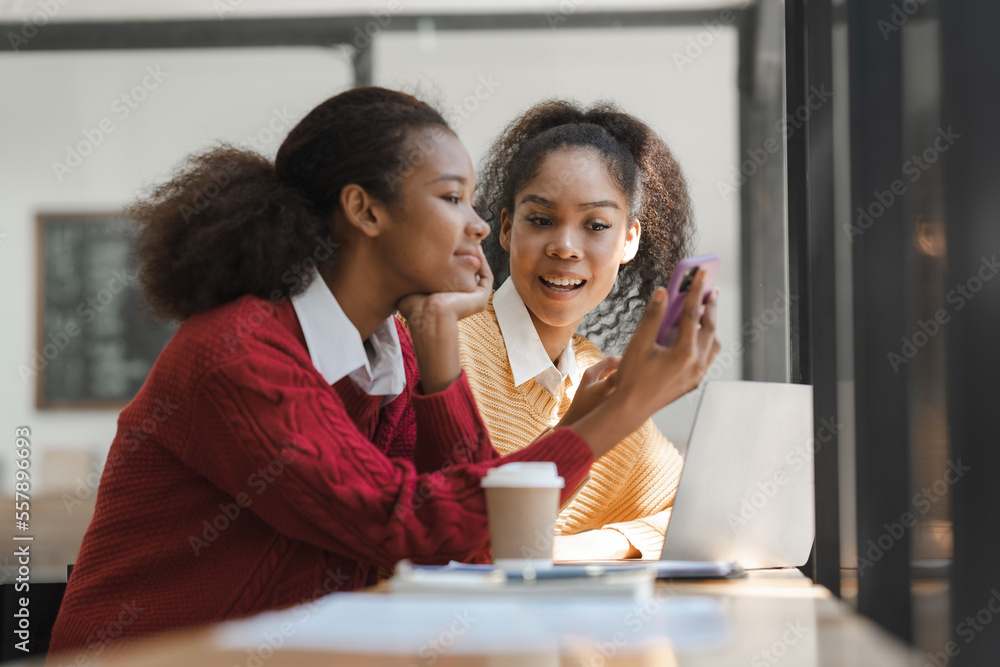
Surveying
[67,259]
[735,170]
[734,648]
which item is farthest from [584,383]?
[67,259]

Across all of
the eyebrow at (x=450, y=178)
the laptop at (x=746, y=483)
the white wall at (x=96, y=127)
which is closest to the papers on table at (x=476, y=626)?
the laptop at (x=746, y=483)

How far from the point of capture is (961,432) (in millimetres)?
883

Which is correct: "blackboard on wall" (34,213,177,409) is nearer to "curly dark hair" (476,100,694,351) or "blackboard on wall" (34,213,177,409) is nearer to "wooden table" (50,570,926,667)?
"curly dark hair" (476,100,694,351)

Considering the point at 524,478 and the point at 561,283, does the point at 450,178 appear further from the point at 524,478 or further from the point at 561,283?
the point at 561,283

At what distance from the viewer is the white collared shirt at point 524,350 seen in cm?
174

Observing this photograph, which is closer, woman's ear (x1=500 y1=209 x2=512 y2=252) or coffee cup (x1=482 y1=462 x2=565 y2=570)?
coffee cup (x1=482 y1=462 x2=565 y2=570)

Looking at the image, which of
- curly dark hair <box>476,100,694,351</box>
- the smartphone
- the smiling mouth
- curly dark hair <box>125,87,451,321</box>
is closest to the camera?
the smartphone

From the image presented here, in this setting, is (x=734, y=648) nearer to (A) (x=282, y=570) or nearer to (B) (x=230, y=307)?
(A) (x=282, y=570)

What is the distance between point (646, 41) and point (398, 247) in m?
2.35

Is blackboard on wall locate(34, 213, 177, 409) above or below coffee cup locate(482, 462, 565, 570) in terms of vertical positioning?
above

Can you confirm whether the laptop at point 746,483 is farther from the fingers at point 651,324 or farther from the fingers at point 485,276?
the fingers at point 485,276

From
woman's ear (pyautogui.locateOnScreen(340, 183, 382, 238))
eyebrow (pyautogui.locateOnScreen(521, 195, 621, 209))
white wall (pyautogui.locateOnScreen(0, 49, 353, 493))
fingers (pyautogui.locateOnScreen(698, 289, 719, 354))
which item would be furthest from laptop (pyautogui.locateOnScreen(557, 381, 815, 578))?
white wall (pyautogui.locateOnScreen(0, 49, 353, 493))

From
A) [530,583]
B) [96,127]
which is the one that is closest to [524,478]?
[530,583]

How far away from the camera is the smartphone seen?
41.7 inches
